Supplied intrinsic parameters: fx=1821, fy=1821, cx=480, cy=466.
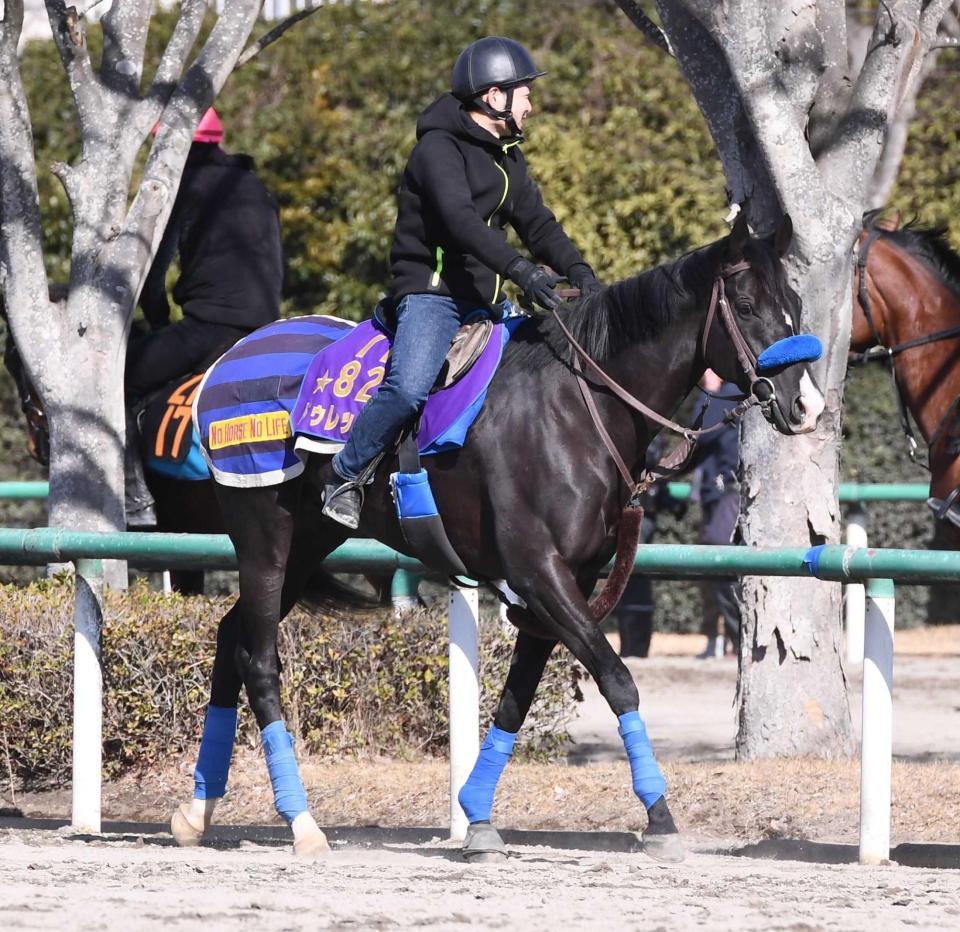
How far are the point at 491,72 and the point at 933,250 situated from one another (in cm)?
369

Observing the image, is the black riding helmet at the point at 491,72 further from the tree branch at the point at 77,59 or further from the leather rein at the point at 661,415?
the tree branch at the point at 77,59

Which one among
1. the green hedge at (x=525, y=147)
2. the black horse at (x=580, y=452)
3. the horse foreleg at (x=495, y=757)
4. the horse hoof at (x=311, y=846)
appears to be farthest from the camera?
the green hedge at (x=525, y=147)

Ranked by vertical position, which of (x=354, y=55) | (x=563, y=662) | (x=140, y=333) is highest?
(x=354, y=55)

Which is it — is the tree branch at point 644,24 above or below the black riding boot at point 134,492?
above

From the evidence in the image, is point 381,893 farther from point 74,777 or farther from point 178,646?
point 178,646

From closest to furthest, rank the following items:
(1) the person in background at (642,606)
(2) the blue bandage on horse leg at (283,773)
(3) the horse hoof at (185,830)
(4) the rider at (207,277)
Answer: (2) the blue bandage on horse leg at (283,773)
(3) the horse hoof at (185,830)
(4) the rider at (207,277)
(1) the person in background at (642,606)

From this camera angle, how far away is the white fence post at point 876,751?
19.5 ft

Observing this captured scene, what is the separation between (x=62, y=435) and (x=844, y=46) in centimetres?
391

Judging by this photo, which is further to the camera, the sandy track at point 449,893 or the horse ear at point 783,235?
the horse ear at point 783,235

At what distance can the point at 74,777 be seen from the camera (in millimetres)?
6695

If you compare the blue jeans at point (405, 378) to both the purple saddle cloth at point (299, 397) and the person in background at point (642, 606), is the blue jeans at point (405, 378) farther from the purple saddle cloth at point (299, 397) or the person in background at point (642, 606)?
the person in background at point (642, 606)

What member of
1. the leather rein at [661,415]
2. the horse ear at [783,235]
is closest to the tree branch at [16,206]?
the leather rein at [661,415]

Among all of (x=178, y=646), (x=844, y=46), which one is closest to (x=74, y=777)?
(x=178, y=646)

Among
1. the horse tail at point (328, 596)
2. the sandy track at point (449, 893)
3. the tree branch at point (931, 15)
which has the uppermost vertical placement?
the tree branch at point (931, 15)
